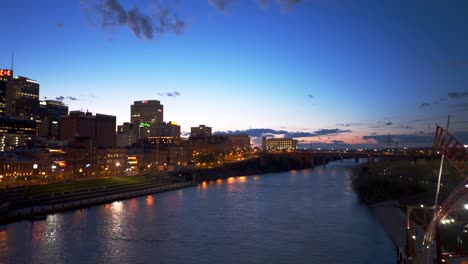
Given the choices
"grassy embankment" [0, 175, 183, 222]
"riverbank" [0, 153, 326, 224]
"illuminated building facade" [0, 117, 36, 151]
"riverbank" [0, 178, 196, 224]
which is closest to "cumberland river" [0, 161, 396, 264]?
"riverbank" [0, 178, 196, 224]

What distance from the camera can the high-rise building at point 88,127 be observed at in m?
125

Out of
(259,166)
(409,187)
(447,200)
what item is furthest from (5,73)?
(447,200)

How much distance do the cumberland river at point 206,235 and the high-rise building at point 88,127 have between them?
88.2 m

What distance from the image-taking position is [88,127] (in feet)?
418

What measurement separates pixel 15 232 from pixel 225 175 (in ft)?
198

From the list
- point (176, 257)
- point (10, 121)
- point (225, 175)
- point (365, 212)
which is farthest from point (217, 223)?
point (10, 121)

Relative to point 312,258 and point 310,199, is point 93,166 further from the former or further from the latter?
point 312,258

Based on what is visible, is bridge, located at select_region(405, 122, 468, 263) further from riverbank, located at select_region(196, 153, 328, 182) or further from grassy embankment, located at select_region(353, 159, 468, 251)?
riverbank, located at select_region(196, 153, 328, 182)

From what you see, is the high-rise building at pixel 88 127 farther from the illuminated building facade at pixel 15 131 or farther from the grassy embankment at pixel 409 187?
the grassy embankment at pixel 409 187

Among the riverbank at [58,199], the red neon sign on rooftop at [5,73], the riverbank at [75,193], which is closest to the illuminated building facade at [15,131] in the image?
the red neon sign on rooftop at [5,73]

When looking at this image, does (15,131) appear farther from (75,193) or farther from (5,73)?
(75,193)

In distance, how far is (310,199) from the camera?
4534 cm

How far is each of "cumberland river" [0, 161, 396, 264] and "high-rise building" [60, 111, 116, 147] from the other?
88.2m

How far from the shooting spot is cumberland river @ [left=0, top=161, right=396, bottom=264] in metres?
23.3
